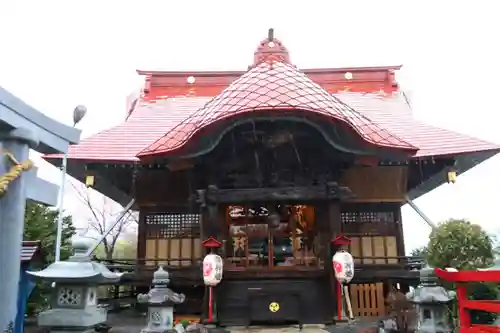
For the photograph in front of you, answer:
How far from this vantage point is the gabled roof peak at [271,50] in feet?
41.5

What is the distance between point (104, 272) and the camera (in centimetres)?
604

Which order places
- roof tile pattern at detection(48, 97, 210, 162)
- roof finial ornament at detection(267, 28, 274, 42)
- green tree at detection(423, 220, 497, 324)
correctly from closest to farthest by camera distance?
1. green tree at detection(423, 220, 497, 324)
2. roof tile pattern at detection(48, 97, 210, 162)
3. roof finial ornament at detection(267, 28, 274, 42)

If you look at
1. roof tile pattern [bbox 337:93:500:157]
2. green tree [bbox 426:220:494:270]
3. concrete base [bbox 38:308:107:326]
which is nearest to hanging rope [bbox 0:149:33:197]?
concrete base [bbox 38:308:107:326]

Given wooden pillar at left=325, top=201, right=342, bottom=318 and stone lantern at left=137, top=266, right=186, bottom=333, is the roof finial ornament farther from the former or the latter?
stone lantern at left=137, top=266, right=186, bottom=333

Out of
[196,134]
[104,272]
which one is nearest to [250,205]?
[196,134]

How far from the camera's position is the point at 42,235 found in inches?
431

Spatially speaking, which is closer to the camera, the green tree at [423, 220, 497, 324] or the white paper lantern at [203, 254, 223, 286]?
the green tree at [423, 220, 497, 324]

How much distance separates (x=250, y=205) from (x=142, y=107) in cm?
694

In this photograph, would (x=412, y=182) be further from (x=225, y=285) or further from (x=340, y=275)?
(x=225, y=285)

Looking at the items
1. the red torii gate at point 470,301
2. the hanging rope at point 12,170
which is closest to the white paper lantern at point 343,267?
the red torii gate at point 470,301

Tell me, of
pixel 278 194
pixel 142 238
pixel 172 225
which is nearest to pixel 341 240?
pixel 278 194

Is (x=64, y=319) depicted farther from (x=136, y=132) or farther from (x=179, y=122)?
(x=179, y=122)

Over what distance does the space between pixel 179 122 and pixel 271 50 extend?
11.7ft

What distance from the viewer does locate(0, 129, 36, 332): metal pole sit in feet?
16.8
